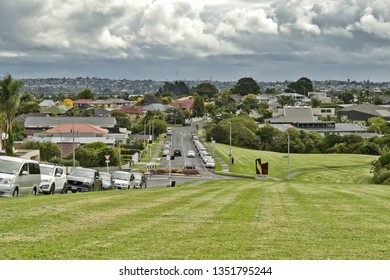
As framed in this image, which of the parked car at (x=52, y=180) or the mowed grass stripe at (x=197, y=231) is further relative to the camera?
the parked car at (x=52, y=180)

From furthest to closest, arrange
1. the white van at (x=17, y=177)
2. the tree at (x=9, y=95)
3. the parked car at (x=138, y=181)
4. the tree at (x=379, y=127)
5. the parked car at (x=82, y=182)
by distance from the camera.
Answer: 1. the tree at (x=379, y=127)
2. the tree at (x=9, y=95)
3. the parked car at (x=138, y=181)
4. the parked car at (x=82, y=182)
5. the white van at (x=17, y=177)

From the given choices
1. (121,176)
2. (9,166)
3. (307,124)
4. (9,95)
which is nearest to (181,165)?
(9,95)

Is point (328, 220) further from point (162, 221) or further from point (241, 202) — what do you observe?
point (241, 202)

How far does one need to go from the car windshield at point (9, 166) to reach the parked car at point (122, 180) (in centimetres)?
1353

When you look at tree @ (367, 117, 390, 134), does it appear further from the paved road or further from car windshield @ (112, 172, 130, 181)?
car windshield @ (112, 172, 130, 181)

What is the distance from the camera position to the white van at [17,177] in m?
22.4

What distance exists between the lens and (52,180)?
27625 mm

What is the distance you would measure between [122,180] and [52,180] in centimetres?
1087

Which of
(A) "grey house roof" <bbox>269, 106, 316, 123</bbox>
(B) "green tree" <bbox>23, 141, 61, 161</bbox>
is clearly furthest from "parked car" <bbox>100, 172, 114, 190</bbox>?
(A) "grey house roof" <bbox>269, 106, 316, 123</bbox>

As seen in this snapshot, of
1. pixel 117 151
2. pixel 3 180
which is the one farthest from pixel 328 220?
pixel 117 151

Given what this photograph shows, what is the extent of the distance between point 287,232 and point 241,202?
847 cm

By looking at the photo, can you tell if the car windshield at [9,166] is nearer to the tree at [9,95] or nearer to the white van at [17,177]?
the white van at [17,177]

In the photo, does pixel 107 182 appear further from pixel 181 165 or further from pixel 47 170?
pixel 181 165

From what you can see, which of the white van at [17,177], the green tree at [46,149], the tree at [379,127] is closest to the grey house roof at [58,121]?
the green tree at [46,149]
